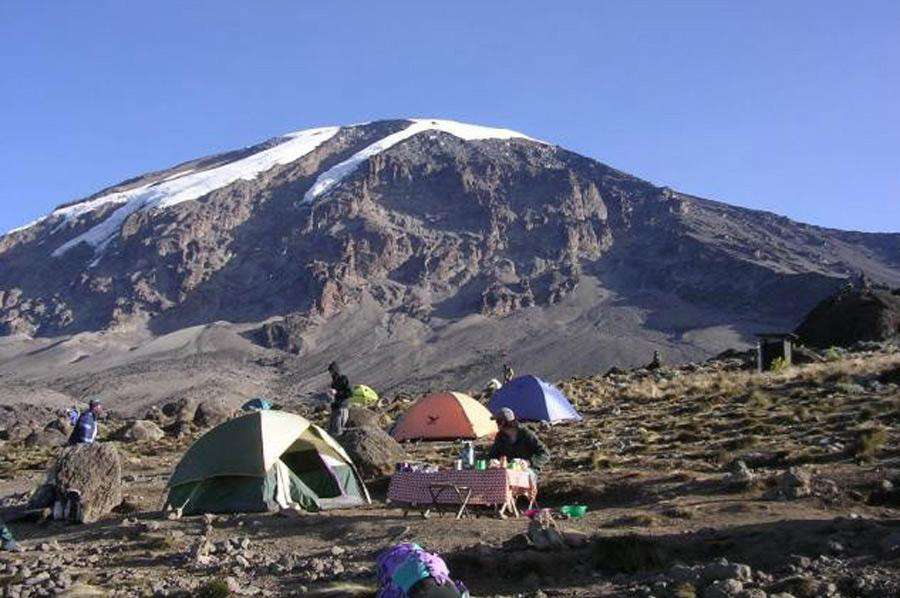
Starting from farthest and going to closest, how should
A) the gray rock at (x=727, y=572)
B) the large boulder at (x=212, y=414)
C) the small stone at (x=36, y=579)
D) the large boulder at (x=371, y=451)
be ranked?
1. the large boulder at (x=212, y=414)
2. the large boulder at (x=371, y=451)
3. the small stone at (x=36, y=579)
4. the gray rock at (x=727, y=572)

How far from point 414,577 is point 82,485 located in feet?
28.9

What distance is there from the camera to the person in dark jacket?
11914 millimetres

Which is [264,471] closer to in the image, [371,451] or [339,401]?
[371,451]

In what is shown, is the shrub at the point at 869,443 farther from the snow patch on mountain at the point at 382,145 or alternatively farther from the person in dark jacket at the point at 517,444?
the snow patch on mountain at the point at 382,145

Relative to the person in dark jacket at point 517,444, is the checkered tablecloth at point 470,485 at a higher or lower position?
lower

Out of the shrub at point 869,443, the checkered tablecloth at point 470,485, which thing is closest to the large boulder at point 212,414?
the checkered tablecloth at point 470,485

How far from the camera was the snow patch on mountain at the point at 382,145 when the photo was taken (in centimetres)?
16411

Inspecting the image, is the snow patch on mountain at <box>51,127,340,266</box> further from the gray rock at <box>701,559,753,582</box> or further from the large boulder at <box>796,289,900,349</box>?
the gray rock at <box>701,559,753,582</box>

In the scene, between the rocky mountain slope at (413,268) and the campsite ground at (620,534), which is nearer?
the campsite ground at (620,534)

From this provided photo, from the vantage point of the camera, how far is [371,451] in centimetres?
1595

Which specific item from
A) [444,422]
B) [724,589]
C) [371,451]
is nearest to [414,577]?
[724,589]

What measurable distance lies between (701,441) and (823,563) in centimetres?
935

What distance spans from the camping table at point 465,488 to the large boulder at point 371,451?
3.54 m

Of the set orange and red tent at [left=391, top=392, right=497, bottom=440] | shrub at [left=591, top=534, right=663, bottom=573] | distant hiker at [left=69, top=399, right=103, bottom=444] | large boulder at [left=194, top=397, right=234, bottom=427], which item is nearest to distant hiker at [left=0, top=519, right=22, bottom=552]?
distant hiker at [left=69, top=399, right=103, bottom=444]
